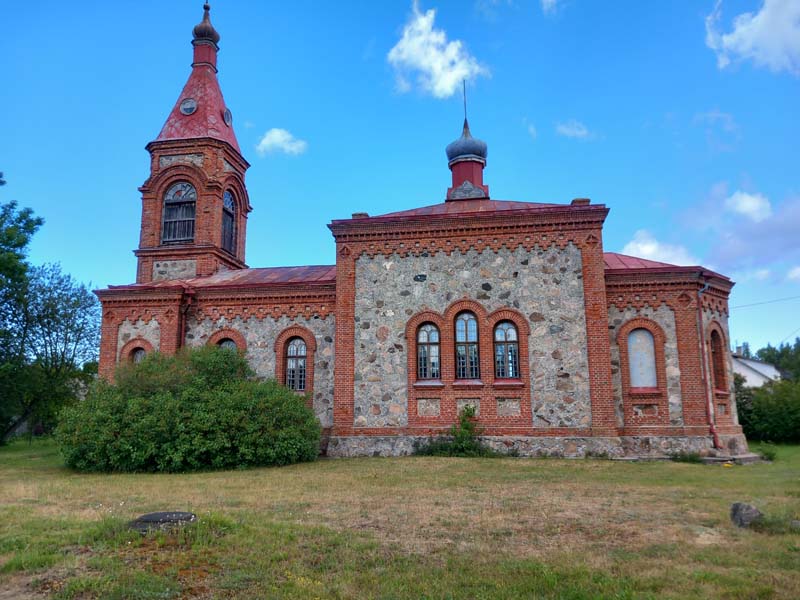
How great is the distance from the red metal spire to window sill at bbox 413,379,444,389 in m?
12.7

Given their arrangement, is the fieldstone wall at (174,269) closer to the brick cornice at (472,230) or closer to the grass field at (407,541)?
the brick cornice at (472,230)

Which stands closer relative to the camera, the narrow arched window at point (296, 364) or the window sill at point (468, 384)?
the window sill at point (468, 384)

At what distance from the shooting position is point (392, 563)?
643 centimetres

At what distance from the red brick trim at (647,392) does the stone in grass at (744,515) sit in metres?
9.80

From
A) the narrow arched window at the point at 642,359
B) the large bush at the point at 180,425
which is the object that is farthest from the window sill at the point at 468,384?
the narrow arched window at the point at 642,359

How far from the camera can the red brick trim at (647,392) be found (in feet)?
58.2

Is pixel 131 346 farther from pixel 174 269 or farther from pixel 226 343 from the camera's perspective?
pixel 174 269

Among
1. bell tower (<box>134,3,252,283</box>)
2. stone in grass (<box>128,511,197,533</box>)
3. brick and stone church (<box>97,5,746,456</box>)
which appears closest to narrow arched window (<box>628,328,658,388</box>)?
brick and stone church (<box>97,5,746,456</box>)

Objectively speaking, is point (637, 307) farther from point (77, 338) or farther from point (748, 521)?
point (77, 338)

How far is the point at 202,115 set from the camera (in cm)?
2433

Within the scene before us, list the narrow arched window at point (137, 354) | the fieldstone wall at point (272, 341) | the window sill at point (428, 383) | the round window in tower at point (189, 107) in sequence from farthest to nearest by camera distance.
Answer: the round window in tower at point (189, 107) → the narrow arched window at point (137, 354) → the fieldstone wall at point (272, 341) → the window sill at point (428, 383)

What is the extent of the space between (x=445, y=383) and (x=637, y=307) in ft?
20.2

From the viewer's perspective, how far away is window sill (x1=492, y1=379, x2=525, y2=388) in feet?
57.9

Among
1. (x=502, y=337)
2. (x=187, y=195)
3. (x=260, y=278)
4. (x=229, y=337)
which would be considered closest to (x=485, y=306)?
(x=502, y=337)
